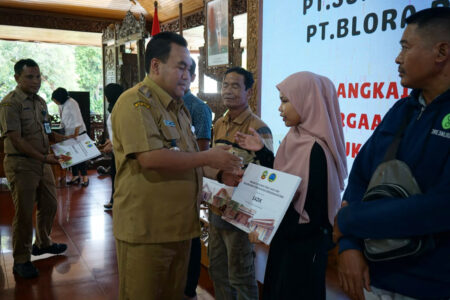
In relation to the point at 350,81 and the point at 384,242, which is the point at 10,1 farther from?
the point at 384,242

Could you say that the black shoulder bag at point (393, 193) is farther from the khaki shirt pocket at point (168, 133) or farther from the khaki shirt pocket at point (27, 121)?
the khaki shirt pocket at point (27, 121)

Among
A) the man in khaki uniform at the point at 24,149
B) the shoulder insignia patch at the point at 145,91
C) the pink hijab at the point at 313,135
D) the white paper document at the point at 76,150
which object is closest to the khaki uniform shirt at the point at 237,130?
the pink hijab at the point at 313,135

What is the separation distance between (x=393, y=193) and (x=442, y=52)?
419mm

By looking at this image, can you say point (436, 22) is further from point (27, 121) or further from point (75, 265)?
point (75, 265)

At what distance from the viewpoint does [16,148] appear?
292 centimetres

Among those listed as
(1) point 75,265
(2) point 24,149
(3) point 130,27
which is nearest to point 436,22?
(2) point 24,149

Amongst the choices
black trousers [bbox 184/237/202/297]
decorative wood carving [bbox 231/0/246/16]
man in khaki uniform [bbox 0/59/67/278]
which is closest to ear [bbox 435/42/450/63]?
black trousers [bbox 184/237/202/297]

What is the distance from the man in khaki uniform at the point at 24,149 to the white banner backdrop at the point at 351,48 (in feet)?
6.45

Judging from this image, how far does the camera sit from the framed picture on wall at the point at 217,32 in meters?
3.69

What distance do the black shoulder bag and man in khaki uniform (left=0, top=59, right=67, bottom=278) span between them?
2.57 m

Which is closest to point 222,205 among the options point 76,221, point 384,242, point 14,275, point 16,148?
point 384,242

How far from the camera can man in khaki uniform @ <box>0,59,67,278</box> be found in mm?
2879

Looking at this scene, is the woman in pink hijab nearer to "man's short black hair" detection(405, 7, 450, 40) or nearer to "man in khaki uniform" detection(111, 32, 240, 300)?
"man in khaki uniform" detection(111, 32, 240, 300)

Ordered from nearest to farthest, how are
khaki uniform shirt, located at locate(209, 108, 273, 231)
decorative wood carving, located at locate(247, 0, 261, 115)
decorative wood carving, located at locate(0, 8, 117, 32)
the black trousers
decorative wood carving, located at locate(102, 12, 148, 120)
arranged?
khaki uniform shirt, located at locate(209, 108, 273, 231)
the black trousers
decorative wood carving, located at locate(247, 0, 261, 115)
decorative wood carving, located at locate(102, 12, 148, 120)
decorative wood carving, located at locate(0, 8, 117, 32)
